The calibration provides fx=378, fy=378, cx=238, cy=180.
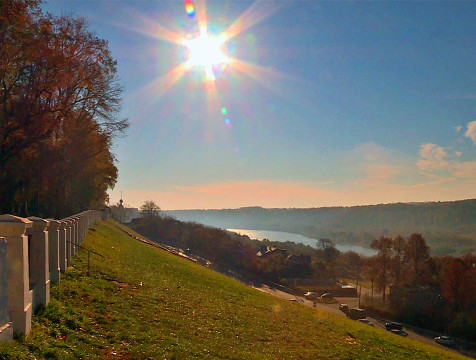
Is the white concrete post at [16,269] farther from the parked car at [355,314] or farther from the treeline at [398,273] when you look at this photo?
the treeline at [398,273]


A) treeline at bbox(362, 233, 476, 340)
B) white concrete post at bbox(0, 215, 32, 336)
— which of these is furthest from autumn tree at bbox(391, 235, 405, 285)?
white concrete post at bbox(0, 215, 32, 336)

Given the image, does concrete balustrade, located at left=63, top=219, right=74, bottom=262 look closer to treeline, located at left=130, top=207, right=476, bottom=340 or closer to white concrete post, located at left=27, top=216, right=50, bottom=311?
white concrete post, located at left=27, top=216, right=50, bottom=311

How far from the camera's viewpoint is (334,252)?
3762 inches

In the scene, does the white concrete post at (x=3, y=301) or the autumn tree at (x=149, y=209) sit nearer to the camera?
the white concrete post at (x=3, y=301)

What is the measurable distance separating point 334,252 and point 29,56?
88778 millimetres

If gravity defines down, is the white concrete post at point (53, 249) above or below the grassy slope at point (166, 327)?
above

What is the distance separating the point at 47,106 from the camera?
1944 cm

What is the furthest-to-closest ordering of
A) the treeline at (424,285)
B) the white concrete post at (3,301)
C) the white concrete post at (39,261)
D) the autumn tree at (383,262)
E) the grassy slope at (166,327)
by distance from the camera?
1. the autumn tree at (383,262)
2. the treeline at (424,285)
3. the white concrete post at (39,261)
4. the grassy slope at (166,327)
5. the white concrete post at (3,301)

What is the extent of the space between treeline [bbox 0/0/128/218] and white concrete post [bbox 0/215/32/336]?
11094mm

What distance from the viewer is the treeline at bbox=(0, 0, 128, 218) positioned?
55.5 feet

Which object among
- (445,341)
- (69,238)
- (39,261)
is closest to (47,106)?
(69,238)

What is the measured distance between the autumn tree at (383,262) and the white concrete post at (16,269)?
5646 cm

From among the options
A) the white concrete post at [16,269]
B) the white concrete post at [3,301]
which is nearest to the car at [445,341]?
the white concrete post at [16,269]

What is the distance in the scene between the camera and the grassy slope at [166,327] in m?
7.34
